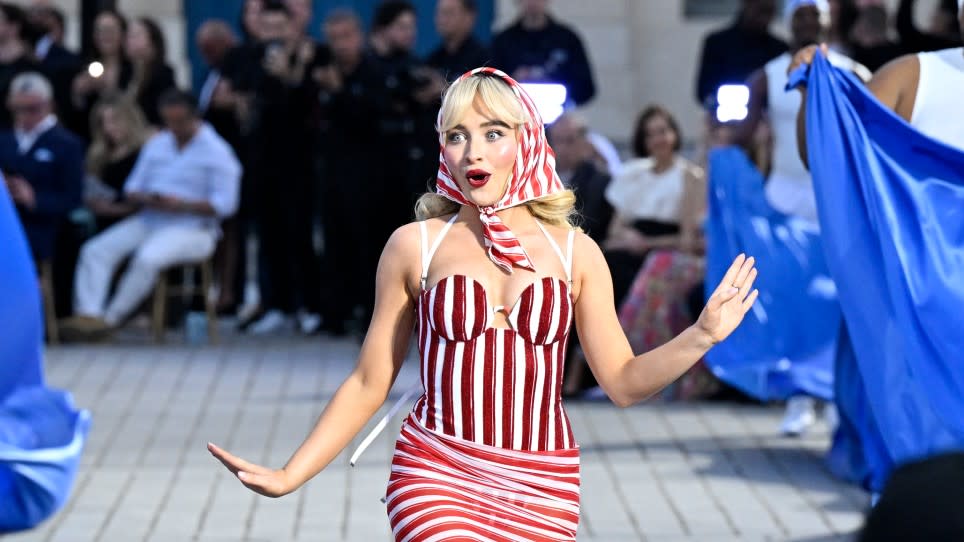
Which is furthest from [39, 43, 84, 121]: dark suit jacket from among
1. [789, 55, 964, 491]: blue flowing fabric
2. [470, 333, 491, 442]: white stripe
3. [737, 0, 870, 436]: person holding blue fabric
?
[470, 333, 491, 442]: white stripe

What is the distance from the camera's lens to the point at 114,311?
12391 millimetres

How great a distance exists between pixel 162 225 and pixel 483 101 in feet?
29.5

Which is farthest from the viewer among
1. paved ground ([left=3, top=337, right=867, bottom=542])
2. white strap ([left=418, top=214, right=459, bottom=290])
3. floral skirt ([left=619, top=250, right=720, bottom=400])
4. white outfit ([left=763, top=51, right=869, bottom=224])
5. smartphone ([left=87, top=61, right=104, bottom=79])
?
smartphone ([left=87, top=61, right=104, bottom=79])

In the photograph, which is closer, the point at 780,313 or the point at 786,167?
the point at 780,313

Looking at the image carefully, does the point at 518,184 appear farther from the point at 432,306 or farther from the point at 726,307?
the point at 726,307

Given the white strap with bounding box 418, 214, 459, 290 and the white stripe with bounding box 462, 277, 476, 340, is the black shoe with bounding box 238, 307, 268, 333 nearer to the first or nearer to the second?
the white strap with bounding box 418, 214, 459, 290

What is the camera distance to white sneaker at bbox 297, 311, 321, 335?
41.1 ft

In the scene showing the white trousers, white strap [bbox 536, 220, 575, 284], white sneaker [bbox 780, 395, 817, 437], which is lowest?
the white trousers

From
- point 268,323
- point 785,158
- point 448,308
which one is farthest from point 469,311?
point 268,323

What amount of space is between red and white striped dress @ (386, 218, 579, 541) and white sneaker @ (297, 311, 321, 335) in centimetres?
879

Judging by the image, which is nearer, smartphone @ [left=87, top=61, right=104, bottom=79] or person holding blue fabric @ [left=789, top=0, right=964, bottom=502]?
person holding blue fabric @ [left=789, top=0, right=964, bottom=502]

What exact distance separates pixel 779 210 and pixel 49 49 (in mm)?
7097

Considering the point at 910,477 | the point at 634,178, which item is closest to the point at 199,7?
the point at 634,178

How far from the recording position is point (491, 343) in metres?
3.74
